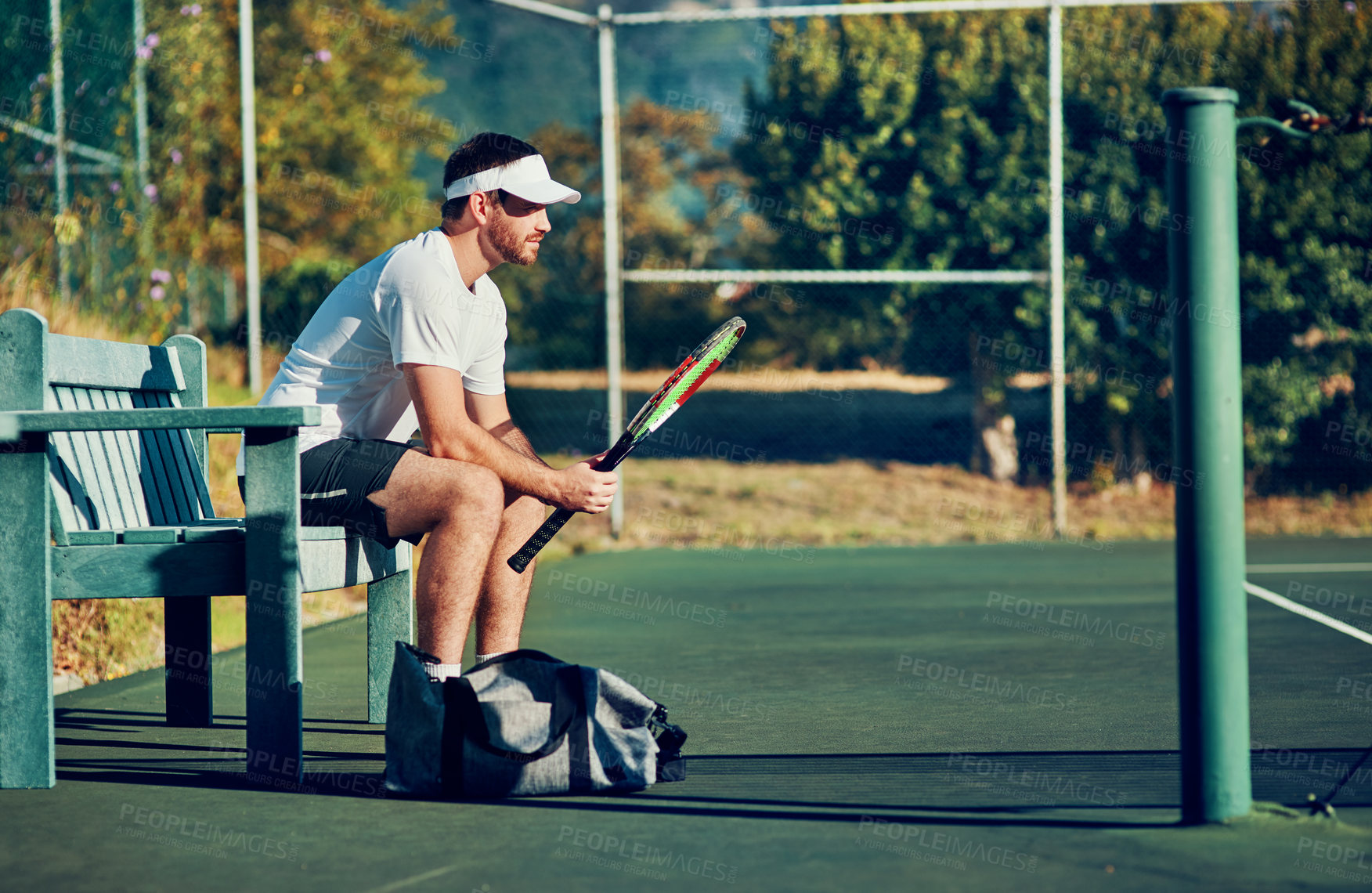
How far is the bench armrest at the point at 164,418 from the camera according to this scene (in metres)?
3.17

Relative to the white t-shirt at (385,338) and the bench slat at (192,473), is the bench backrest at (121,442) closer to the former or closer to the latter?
the bench slat at (192,473)

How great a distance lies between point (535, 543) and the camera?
3.64 metres

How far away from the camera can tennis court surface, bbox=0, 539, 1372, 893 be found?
2.55m

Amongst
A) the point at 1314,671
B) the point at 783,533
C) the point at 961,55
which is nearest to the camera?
the point at 1314,671

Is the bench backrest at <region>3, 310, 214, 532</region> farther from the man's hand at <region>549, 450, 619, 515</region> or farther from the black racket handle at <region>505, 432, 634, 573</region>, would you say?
the man's hand at <region>549, 450, 619, 515</region>

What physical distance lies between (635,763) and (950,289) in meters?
9.55

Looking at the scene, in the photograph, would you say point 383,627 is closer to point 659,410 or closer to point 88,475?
point 88,475

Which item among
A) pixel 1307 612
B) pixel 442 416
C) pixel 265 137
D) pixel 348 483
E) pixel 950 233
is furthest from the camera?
pixel 950 233

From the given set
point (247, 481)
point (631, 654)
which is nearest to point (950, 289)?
point (631, 654)

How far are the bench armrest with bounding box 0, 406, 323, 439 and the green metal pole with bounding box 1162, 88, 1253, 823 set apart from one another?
1.82 meters

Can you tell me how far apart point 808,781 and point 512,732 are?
27.1 inches

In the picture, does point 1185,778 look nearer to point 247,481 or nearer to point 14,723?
point 247,481

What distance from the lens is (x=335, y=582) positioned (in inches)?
141

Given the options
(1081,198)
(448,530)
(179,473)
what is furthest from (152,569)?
(1081,198)
